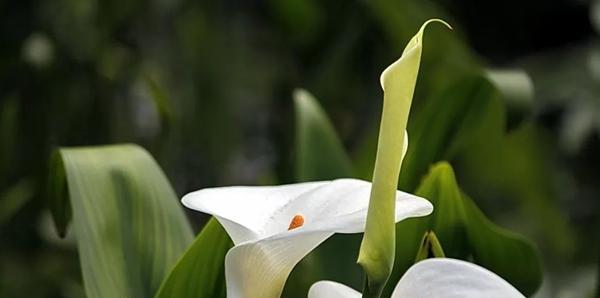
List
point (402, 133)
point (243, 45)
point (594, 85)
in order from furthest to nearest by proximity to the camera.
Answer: point (243, 45) < point (594, 85) < point (402, 133)

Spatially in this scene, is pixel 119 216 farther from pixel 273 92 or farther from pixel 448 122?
pixel 273 92

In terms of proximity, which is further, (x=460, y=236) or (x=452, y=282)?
(x=460, y=236)

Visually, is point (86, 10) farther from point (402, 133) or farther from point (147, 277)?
point (402, 133)

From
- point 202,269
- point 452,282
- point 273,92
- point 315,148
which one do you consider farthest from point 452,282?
point 273,92

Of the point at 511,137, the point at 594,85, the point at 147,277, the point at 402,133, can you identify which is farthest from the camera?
the point at 594,85

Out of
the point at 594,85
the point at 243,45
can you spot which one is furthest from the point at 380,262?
the point at 243,45

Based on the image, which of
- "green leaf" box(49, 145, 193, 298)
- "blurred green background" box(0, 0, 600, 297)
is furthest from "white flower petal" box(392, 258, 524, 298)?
"blurred green background" box(0, 0, 600, 297)

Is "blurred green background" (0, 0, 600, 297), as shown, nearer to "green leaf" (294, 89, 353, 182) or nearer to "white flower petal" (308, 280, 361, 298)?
"green leaf" (294, 89, 353, 182)
